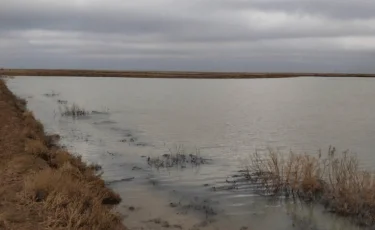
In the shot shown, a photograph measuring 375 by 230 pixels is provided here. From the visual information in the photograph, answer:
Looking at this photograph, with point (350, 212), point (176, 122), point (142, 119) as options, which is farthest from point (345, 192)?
point (142, 119)

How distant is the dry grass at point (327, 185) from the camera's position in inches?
456

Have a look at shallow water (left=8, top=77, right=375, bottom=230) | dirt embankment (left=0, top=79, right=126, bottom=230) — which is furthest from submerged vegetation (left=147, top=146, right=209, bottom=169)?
dirt embankment (left=0, top=79, right=126, bottom=230)

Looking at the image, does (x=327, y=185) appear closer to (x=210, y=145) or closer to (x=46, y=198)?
(x=46, y=198)

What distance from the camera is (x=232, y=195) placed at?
Answer: 13.3m

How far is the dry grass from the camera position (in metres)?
11.6

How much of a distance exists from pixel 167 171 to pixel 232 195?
3.81m

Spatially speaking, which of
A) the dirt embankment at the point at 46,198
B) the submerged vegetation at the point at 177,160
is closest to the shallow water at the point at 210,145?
the submerged vegetation at the point at 177,160

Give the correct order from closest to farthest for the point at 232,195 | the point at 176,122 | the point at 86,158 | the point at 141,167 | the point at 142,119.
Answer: the point at 232,195
the point at 141,167
the point at 86,158
the point at 176,122
the point at 142,119

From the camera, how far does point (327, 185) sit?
44.2 feet

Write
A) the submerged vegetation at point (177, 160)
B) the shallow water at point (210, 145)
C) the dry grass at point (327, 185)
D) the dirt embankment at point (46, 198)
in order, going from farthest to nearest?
1. the submerged vegetation at point (177, 160)
2. the shallow water at point (210, 145)
3. the dry grass at point (327, 185)
4. the dirt embankment at point (46, 198)

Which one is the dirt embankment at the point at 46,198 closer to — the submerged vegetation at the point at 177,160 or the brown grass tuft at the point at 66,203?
the brown grass tuft at the point at 66,203

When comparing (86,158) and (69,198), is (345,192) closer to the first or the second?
(69,198)

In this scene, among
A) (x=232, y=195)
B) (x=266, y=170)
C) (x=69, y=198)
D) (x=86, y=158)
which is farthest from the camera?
(x=86, y=158)

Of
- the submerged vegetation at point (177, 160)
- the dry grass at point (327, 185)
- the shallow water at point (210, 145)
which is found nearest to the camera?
the dry grass at point (327, 185)
